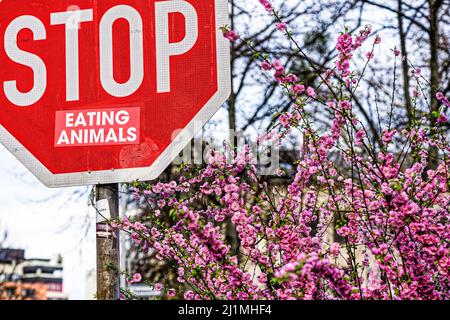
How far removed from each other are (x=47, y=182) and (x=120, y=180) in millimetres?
294

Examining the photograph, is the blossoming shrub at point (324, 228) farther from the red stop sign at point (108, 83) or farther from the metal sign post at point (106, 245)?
the red stop sign at point (108, 83)

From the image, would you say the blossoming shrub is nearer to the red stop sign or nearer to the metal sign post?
the metal sign post

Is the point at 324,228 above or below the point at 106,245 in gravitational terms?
above

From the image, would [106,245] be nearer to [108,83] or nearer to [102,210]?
[102,210]

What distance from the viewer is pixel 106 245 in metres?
3.12

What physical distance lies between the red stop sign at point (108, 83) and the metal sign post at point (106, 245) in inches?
2.6

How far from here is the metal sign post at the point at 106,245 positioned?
10.1ft

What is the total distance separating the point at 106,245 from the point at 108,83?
62 centimetres

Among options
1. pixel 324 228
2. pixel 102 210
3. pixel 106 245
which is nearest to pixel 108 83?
pixel 102 210

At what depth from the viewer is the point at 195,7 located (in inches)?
125

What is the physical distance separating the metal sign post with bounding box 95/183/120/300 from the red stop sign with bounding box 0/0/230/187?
7 centimetres
